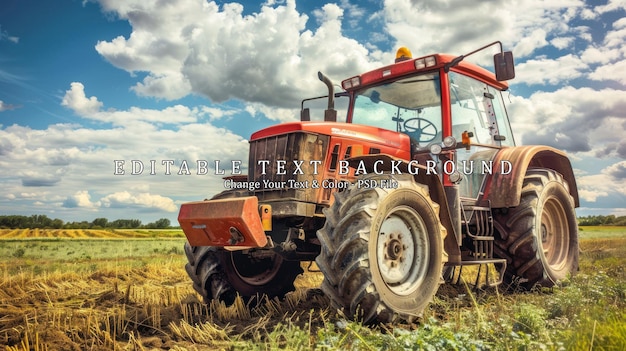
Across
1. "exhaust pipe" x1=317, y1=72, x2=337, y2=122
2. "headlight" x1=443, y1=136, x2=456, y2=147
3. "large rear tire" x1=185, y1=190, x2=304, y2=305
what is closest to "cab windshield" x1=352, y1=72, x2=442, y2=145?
"headlight" x1=443, y1=136, x2=456, y2=147

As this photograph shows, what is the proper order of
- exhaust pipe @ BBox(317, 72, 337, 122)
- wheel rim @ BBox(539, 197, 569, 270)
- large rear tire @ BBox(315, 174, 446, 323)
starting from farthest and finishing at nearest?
1. wheel rim @ BBox(539, 197, 569, 270)
2. exhaust pipe @ BBox(317, 72, 337, 122)
3. large rear tire @ BBox(315, 174, 446, 323)

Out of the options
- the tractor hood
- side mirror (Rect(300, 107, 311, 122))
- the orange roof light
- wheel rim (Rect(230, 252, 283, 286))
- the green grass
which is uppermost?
the orange roof light

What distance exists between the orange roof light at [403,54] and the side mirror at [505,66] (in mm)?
1294

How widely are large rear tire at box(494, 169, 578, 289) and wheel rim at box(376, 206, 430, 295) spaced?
2.41 m

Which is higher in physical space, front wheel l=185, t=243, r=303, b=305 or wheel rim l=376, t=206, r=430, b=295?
wheel rim l=376, t=206, r=430, b=295

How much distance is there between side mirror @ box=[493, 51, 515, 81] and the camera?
5719 millimetres

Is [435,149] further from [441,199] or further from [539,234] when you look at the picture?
[539,234]

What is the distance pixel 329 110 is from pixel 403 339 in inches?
142

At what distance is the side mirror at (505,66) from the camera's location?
5.72 metres

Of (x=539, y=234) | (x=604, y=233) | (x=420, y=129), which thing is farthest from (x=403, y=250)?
(x=604, y=233)

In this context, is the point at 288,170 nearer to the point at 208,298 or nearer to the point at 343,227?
the point at 343,227

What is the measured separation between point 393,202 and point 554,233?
4441mm

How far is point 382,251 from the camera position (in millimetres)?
4562

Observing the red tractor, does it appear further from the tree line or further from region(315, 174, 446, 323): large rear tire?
the tree line
